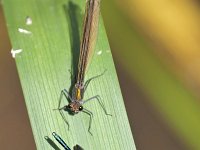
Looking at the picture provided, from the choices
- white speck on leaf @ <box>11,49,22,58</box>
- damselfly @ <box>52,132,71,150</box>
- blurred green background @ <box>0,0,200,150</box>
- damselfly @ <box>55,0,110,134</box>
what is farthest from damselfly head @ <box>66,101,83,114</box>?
blurred green background @ <box>0,0,200,150</box>

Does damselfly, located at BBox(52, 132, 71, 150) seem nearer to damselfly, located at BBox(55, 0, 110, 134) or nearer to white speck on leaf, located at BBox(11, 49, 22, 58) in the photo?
damselfly, located at BBox(55, 0, 110, 134)

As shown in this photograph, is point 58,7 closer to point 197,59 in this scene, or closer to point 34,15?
point 34,15

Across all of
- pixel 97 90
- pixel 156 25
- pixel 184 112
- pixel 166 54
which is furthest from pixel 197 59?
pixel 97 90

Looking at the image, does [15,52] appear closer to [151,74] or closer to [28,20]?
[28,20]

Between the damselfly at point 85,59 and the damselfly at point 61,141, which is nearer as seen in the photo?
the damselfly at point 61,141

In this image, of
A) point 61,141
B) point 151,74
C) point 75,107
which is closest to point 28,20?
point 75,107

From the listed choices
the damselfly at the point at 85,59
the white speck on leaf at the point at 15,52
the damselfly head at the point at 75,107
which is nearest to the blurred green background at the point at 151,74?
the damselfly at the point at 85,59

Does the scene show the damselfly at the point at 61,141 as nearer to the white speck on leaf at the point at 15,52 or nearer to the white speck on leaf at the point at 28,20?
A: the white speck on leaf at the point at 15,52
